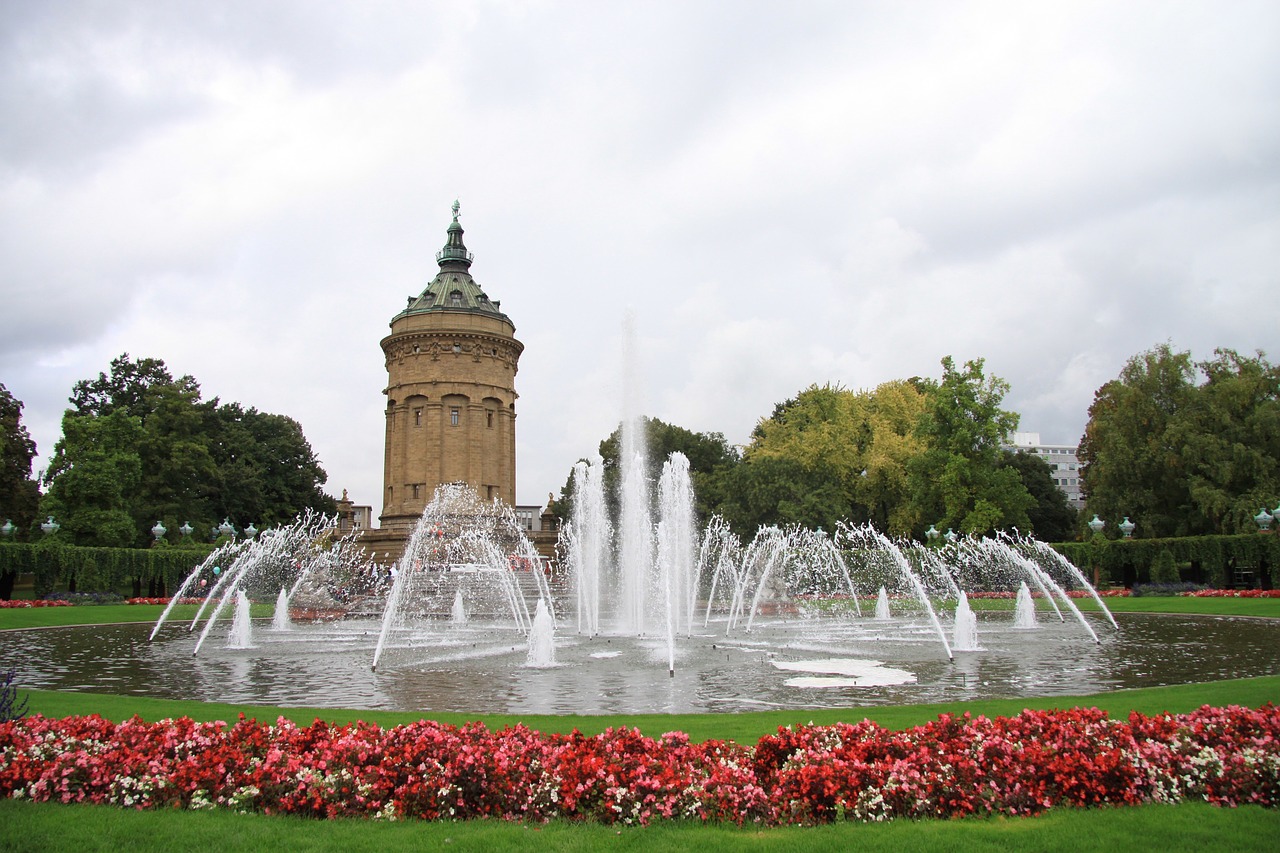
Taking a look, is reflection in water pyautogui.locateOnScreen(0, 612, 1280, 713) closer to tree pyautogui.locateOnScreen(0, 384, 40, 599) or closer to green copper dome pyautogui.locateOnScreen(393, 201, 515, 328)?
tree pyautogui.locateOnScreen(0, 384, 40, 599)

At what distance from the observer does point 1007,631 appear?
21328mm

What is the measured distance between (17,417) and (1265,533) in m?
59.1

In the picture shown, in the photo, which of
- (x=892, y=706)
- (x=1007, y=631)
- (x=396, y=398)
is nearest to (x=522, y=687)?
(x=892, y=706)

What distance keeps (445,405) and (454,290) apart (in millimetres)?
7681

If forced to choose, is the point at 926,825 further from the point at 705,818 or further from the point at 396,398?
the point at 396,398

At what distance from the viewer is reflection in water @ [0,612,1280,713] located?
1161 cm

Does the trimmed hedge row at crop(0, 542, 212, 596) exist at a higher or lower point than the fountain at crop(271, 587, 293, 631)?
higher

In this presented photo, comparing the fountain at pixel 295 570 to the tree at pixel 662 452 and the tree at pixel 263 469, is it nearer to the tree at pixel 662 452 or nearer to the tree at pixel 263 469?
the tree at pixel 263 469

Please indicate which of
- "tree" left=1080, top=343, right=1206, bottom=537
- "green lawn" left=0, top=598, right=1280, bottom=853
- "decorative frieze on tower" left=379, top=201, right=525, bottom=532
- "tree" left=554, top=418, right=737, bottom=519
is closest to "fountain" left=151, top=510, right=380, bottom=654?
"decorative frieze on tower" left=379, top=201, right=525, bottom=532

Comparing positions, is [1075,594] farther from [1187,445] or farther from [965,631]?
[965,631]

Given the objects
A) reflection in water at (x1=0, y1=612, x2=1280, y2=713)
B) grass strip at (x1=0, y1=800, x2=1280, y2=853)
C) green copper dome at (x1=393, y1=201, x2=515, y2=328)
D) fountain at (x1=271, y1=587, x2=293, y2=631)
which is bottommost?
grass strip at (x1=0, y1=800, x2=1280, y2=853)

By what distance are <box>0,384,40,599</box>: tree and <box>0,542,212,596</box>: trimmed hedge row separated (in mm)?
13880

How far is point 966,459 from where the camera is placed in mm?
43125

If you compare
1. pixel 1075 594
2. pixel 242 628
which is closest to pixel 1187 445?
pixel 1075 594
